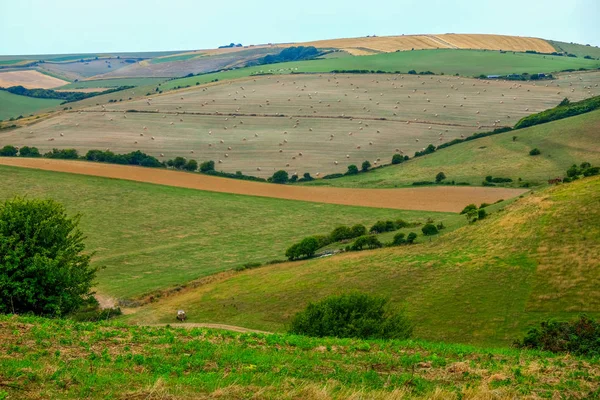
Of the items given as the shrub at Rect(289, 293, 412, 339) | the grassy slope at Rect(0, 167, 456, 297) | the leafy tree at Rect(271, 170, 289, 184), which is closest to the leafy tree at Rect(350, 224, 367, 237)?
the grassy slope at Rect(0, 167, 456, 297)

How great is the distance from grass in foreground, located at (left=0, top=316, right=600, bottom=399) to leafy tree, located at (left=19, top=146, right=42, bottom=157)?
99.6 m

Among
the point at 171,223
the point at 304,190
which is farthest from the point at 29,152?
the point at 304,190

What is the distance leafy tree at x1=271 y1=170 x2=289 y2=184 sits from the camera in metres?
116

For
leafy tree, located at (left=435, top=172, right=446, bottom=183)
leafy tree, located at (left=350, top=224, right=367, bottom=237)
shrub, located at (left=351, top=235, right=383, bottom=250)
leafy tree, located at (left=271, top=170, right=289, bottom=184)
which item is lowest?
leafy tree, located at (left=350, top=224, right=367, bottom=237)

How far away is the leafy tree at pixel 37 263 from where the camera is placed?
144 feet

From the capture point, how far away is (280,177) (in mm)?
115875

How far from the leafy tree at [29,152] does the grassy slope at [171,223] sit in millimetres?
16865

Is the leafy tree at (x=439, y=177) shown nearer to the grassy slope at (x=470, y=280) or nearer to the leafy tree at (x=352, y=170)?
the leafy tree at (x=352, y=170)

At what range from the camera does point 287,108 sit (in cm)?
16125

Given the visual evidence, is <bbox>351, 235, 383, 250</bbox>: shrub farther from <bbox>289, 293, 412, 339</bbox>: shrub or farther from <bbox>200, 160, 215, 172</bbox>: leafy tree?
<bbox>200, 160, 215, 172</bbox>: leafy tree

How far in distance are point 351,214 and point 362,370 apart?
229 feet

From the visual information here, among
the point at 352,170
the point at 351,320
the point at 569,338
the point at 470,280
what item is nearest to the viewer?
the point at 569,338

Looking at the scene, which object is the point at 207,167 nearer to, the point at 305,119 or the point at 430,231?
the point at 305,119

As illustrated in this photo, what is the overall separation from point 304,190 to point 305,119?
48402 millimetres
